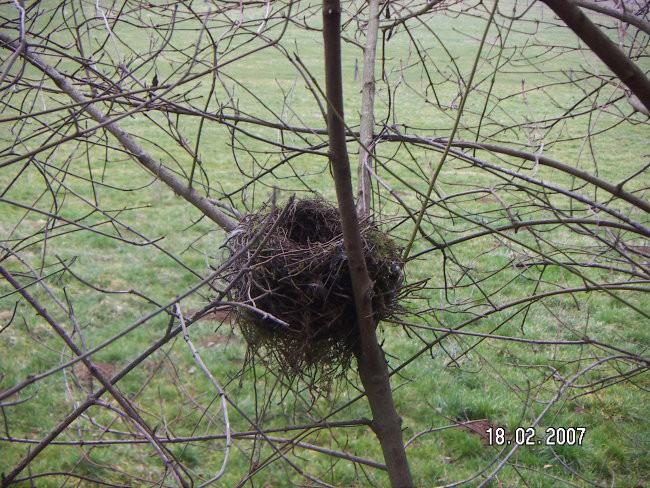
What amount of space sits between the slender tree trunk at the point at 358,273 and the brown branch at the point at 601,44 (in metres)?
0.65

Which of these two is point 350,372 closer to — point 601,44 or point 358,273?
point 358,273

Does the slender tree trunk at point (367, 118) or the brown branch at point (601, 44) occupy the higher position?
the slender tree trunk at point (367, 118)

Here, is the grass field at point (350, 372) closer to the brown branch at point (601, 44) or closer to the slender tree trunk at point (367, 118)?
the slender tree trunk at point (367, 118)

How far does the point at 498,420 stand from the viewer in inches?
163

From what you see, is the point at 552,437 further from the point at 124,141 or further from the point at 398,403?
the point at 124,141

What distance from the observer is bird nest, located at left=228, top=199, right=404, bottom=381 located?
1.76 m

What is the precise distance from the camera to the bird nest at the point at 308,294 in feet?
5.79

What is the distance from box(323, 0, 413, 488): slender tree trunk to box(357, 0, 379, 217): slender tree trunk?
420mm

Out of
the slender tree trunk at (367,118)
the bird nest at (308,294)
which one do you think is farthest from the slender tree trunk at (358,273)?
the slender tree trunk at (367,118)

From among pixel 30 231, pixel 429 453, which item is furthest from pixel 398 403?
pixel 30 231

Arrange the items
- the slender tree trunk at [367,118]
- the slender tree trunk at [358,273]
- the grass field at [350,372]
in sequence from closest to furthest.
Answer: the slender tree trunk at [358,273]
the slender tree trunk at [367,118]
the grass field at [350,372]

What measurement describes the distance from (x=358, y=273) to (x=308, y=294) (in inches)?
10.1

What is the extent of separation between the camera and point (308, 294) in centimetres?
179

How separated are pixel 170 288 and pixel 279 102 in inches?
330
